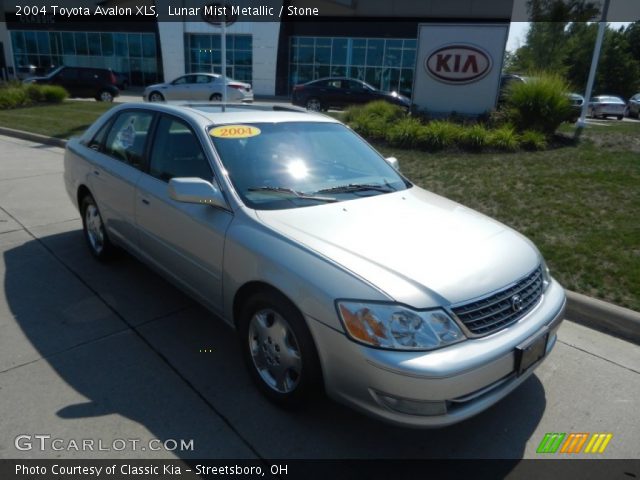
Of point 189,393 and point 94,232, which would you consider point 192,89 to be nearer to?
point 94,232

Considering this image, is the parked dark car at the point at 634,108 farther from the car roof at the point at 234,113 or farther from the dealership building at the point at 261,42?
the car roof at the point at 234,113

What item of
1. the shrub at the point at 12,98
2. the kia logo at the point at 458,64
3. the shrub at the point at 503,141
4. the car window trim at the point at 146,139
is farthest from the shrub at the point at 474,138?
the shrub at the point at 12,98

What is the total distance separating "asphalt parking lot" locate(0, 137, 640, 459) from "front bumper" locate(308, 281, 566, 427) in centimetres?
41

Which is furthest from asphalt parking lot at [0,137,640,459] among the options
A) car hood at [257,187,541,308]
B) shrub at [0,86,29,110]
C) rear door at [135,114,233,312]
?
shrub at [0,86,29,110]

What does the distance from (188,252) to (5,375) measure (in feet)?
4.38

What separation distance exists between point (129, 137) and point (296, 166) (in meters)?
1.75

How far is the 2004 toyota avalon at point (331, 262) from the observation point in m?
2.25

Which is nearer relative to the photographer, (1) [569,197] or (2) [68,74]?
(1) [569,197]

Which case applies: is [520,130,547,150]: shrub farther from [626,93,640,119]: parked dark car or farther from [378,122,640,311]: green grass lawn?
[626,93,640,119]: parked dark car

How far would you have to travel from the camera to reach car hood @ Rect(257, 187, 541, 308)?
2346 millimetres

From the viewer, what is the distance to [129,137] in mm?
4180

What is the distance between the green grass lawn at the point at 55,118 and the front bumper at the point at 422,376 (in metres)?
12.2

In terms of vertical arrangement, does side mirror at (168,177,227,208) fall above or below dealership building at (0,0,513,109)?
below

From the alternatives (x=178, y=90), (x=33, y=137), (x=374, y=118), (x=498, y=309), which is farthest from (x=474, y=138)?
(x=178, y=90)
